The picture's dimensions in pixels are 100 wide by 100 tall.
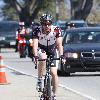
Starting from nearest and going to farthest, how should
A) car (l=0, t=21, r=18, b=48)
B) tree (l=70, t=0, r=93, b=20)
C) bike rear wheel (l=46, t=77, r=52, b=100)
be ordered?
bike rear wheel (l=46, t=77, r=52, b=100) → car (l=0, t=21, r=18, b=48) → tree (l=70, t=0, r=93, b=20)

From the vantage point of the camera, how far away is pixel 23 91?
49.9ft

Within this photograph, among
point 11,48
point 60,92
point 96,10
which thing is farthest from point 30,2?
point 60,92

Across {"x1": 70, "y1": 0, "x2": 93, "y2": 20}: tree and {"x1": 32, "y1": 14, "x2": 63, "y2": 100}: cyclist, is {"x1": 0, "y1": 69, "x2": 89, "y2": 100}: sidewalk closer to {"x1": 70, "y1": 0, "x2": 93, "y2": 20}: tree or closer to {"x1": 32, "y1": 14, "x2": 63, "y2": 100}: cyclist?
{"x1": 32, "y1": 14, "x2": 63, "y2": 100}: cyclist

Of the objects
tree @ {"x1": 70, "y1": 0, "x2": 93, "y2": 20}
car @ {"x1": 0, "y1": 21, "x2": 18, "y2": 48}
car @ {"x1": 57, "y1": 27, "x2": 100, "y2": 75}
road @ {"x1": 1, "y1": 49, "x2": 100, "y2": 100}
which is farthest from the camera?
tree @ {"x1": 70, "y1": 0, "x2": 93, "y2": 20}

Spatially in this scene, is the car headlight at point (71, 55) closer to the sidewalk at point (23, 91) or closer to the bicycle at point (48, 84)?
the sidewalk at point (23, 91)

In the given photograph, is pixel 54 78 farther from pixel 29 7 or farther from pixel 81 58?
pixel 29 7

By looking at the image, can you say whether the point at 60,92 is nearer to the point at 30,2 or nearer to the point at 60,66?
the point at 60,66

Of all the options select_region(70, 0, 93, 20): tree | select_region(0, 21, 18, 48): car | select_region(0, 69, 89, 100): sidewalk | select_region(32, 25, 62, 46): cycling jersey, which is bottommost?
select_region(0, 69, 89, 100): sidewalk

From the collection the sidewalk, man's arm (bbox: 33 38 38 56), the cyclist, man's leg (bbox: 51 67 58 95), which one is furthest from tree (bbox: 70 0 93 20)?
man's leg (bbox: 51 67 58 95)

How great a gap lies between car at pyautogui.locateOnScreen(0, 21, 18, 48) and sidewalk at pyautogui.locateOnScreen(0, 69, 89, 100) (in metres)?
24.2

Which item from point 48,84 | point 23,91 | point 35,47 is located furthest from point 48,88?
point 23,91

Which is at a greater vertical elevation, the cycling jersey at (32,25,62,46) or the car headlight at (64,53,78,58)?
the cycling jersey at (32,25,62,46)

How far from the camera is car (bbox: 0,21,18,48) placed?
143 ft

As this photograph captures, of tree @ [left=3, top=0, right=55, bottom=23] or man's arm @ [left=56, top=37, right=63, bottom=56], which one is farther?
tree @ [left=3, top=0, right=55, bottom=23]
